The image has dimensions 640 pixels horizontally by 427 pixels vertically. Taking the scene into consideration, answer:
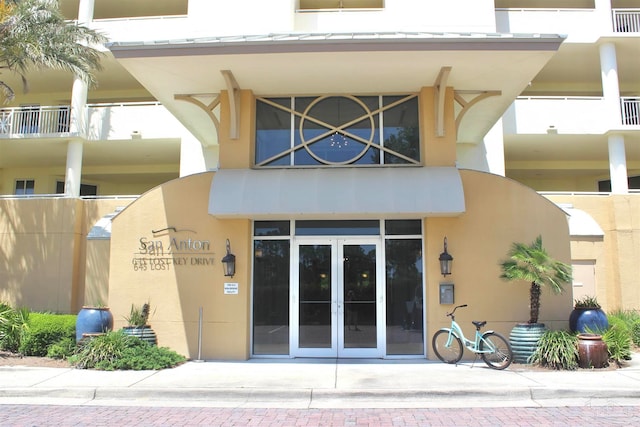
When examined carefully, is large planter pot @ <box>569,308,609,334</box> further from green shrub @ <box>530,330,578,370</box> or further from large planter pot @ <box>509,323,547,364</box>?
large planter pot @ <box>509,323,547,364</box>

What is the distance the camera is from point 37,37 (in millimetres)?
15719

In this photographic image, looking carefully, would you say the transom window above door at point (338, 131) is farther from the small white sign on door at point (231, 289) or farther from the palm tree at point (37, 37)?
the palm tree at point (37, 37)

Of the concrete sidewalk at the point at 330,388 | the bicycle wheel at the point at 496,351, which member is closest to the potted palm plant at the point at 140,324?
the concrete sidewalk at the point at 330,388

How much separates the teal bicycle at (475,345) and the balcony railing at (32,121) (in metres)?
16.9

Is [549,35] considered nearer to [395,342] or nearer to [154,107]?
[395,342]

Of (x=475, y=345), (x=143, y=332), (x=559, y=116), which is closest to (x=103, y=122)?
(x=143, y=332)

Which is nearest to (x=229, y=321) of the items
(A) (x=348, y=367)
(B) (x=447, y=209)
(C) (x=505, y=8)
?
(A) (x=348, y=367)

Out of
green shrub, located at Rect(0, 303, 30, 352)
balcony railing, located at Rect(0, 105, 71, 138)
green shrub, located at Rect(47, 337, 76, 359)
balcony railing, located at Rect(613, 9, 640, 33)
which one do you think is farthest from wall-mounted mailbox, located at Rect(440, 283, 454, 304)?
balcony railing, located at Rect(0, 105, 71, 138)

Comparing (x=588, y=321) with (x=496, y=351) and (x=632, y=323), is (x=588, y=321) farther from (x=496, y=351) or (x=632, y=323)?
(x=632, y=323)

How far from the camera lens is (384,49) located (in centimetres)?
992

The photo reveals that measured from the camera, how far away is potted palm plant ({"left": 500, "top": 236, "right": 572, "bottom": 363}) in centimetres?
1055

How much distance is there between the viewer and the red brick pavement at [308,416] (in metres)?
7.00

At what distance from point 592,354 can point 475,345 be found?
2133 millimetres

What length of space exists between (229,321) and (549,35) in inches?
340
